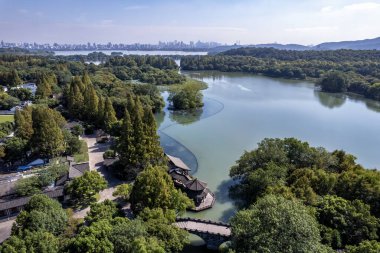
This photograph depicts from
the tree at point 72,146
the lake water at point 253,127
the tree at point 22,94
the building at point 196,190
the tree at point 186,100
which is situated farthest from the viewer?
the tree at point 22,94

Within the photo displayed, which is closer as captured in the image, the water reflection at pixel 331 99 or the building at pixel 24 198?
the building at pixel 24 198

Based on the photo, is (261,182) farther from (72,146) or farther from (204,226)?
(72,146)

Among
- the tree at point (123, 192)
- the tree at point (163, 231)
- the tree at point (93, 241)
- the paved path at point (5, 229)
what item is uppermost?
the tree at point (93, 241)

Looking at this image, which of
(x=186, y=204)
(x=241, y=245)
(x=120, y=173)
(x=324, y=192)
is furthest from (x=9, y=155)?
(x=324, y=192)

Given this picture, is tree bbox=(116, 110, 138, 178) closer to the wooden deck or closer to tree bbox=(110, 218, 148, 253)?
the wooden deck

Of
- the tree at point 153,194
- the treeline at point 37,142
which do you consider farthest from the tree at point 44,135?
the tree at point 153,194

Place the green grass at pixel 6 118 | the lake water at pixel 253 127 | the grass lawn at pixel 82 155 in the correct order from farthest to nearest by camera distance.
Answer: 1. the green grass at pixel 6 118
2. the lake water at pixel 253 127
3. the grass lawn at pixel 82 155

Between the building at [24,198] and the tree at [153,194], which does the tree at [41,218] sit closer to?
the building at [24,198]

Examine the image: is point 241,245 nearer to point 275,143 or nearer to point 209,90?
point 275,143
